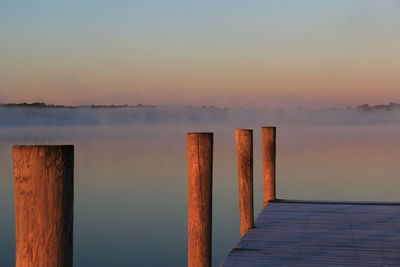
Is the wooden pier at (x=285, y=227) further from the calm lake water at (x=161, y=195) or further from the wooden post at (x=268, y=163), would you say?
the calm lake water at (x=161, y=195)

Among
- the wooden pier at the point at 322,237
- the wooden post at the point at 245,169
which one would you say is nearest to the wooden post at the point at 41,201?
the wooden pier at the point at 322,237

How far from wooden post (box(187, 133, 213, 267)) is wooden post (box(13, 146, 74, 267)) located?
2.59 meters

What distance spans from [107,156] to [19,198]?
33.3 m

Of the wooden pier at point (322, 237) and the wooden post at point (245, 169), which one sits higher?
the wooden post at point (245, 169)

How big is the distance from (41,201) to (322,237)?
4.47 meters

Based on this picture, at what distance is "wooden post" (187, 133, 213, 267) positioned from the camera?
479cm

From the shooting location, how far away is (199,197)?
4.82 meters

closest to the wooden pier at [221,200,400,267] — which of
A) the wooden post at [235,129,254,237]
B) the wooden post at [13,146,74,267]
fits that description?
the wooden post at [235,129,254,237]

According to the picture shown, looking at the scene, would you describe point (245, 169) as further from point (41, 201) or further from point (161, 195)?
point (161, 195)

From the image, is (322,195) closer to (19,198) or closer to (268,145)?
(268,145)

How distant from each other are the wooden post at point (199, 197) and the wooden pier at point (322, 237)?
16.7 inches

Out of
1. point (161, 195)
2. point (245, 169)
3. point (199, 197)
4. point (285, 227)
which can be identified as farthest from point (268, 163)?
point (161, 195)

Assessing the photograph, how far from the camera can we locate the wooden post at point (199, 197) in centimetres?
479

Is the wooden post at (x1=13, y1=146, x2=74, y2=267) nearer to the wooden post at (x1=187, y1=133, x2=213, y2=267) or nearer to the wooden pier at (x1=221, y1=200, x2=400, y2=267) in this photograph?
the wooden post at (x1=187, y1=133, x2=213, y2=267)
